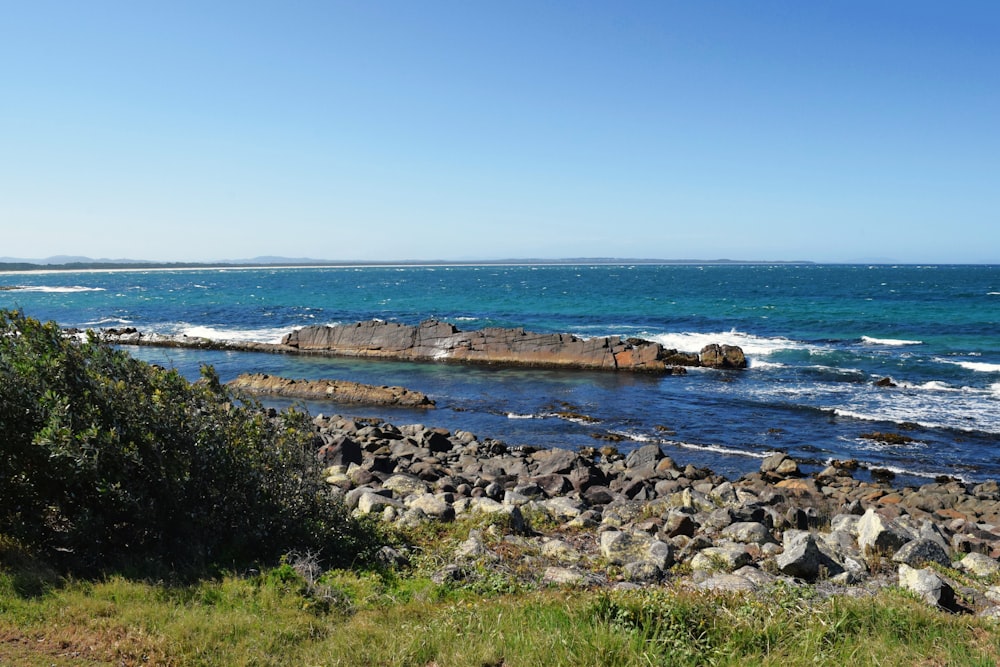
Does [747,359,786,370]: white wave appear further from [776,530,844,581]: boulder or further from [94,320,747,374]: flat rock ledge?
[776,530,844,581]: boulder

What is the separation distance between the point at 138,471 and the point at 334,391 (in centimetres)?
2208

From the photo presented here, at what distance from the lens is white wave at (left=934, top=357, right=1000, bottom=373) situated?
30755 mm

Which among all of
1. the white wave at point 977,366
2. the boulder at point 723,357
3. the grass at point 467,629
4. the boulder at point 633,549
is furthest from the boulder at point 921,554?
the white wave at point 977,366

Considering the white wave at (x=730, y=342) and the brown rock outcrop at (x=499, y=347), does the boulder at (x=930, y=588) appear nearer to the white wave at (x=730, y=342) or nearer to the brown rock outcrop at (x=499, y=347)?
the brown rock outcrop at (x=499, y=347)

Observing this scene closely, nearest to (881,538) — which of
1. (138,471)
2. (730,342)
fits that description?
(138,471)

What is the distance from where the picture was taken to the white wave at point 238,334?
46.0 m

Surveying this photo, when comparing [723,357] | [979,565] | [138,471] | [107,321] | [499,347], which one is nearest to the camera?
[138,471]

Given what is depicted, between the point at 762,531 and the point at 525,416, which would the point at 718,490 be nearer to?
the point at 762,531

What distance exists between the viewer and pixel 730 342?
41875mm

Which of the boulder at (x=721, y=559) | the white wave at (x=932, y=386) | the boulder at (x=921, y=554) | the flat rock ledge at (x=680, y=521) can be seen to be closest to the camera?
the flat rock ledge at (x=680, y=521)

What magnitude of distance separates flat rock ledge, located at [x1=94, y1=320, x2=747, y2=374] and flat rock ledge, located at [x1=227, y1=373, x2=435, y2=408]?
9567 millimetres

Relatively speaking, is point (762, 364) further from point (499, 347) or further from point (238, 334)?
point (238, 334)

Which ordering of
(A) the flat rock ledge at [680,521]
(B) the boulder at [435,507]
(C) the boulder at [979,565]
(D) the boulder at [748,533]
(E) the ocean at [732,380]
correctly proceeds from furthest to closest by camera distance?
1. (E) the ocean at [732,380]
2. (B) the boulder at [435,507]
3. (D) the boulder at [748,533]
4. (C) the boulder at [979,565]
5. (A) the flat rock ledge at [680,521]

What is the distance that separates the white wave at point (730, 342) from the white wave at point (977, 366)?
7513mm
